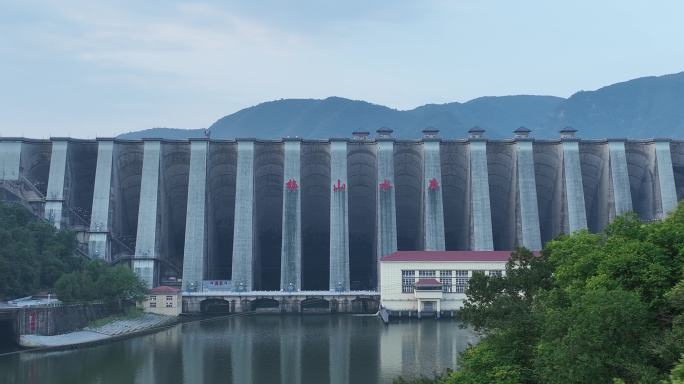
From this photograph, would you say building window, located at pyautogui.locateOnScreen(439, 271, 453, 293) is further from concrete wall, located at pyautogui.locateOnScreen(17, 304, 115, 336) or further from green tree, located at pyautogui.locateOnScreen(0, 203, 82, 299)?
green tree, located at pyautogui.locateOnScreen(0, 203, 82, 299)

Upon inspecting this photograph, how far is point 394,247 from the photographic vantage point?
79062 millimetres

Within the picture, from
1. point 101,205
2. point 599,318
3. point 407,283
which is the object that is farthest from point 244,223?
point 599,318

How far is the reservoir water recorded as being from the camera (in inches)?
1534

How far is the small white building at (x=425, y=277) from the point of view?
67.8 metres

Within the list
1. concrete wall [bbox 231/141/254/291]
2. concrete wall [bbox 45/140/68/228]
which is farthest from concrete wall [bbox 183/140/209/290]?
concrete wall [bbox 45/140/68/228]

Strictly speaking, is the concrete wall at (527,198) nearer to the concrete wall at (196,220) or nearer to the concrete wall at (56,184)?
the concrete wall at (196,220)

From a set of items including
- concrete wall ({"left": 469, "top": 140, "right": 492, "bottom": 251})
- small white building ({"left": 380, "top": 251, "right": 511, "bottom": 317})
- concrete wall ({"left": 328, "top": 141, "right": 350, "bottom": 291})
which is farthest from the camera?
concrete wall ({"left": 469, "top": 140, "right": 492, "bottom": 251})

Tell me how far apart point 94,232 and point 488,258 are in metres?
36.7

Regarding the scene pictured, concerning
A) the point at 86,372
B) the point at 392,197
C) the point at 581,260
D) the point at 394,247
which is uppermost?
the point at 392,197

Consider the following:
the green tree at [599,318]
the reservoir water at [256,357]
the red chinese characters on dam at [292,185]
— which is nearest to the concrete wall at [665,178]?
the reservoir water at [256,357]

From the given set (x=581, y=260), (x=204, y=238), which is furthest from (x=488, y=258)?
(x=581, y=260)

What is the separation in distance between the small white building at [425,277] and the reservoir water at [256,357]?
6.20 meters

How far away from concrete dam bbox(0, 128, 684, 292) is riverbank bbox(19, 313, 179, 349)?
11896mm

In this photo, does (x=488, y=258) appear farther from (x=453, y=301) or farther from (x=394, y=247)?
(x=394, y=247)
